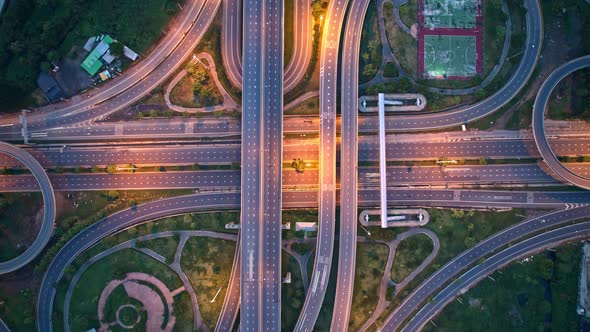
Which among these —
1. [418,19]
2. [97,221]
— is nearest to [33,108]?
[97,221]

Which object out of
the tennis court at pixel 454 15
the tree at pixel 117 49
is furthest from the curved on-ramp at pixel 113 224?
the tennis court at pixel 454 15

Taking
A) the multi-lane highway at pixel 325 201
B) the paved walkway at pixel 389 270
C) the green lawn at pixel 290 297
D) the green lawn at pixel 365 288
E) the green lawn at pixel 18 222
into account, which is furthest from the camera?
the green lawn at pixel 18 222

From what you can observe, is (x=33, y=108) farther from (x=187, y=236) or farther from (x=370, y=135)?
(x=370, y=135)

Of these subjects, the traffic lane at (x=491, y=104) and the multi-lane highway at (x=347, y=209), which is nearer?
the multi-lane highway at (x=347, y=209)

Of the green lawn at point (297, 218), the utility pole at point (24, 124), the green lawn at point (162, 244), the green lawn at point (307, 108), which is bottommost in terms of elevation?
the green lawn at point (162, 244)

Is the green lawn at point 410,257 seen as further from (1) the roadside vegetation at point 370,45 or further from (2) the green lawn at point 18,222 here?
(2) the green lawn at point 18,222

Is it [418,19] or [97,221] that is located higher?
[418,19]

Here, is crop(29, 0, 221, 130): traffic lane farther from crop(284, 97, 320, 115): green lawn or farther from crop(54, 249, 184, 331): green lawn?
crop(54, 249, 184, 331): green lawn
